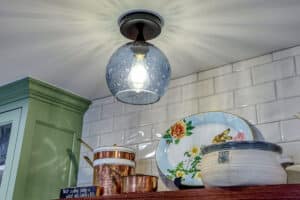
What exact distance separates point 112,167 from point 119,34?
51 cm

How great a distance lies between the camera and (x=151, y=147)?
158 cm

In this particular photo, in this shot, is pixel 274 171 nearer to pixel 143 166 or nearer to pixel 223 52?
pixel 223 52

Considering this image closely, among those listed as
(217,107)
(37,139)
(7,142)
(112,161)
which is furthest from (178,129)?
(7,142)

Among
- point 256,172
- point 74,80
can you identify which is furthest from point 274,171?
point 74,80

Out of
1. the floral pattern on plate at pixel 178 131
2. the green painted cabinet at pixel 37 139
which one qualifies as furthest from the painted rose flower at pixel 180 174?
the green painted cabinet at pixel 37 139

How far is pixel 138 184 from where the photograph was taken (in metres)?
1.18

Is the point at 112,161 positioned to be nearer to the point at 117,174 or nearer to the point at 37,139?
the point at 117,174

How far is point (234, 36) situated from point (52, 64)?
79 centimetres

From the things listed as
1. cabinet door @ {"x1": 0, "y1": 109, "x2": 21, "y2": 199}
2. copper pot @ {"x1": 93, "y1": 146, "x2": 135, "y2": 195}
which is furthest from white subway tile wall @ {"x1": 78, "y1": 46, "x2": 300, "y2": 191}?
cabinet door @ {"x1": 0, "y1": 109, "x2": 21, "y2": 199}

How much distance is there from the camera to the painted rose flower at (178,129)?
1.46m

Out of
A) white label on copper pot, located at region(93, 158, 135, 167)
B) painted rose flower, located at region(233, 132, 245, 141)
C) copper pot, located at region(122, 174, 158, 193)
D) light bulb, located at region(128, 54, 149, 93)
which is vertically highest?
light bulb, located at region(128, 54, 149, 93)

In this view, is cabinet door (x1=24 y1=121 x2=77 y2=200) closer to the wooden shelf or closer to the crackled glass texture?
the crackled glass texture

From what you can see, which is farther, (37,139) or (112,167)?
(37,139)

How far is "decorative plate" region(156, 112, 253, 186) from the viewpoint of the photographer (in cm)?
133
